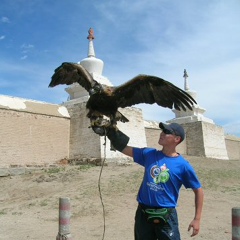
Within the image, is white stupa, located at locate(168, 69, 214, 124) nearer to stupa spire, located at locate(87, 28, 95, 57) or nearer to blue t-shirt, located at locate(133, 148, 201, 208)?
stupa spire, located at locate(87, 28, 95, 57)

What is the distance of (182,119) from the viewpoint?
80.0ft

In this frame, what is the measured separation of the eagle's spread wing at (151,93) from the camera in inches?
175

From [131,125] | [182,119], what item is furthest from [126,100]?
[182,119]

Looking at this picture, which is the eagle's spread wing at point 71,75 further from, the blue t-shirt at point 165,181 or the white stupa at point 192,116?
the white stupa at point 192,116

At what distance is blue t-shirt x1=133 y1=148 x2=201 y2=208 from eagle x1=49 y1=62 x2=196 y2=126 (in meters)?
0.88

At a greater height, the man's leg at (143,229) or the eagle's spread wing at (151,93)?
the eagle's spread wing at (151,93)

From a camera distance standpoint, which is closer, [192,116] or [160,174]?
[160,174]

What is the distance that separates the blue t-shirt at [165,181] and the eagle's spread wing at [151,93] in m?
1.36

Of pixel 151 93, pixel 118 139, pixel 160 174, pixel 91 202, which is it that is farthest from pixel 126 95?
pixel 91 202

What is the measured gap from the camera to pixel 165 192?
310 cm

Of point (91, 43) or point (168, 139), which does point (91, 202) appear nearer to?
point (168, 139)

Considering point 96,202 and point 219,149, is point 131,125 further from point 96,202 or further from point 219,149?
point 219,149

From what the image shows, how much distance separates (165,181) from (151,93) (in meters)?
2.10

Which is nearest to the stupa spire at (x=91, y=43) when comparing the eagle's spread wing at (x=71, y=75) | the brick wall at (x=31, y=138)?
the brick wall at (x=31, y=138)
